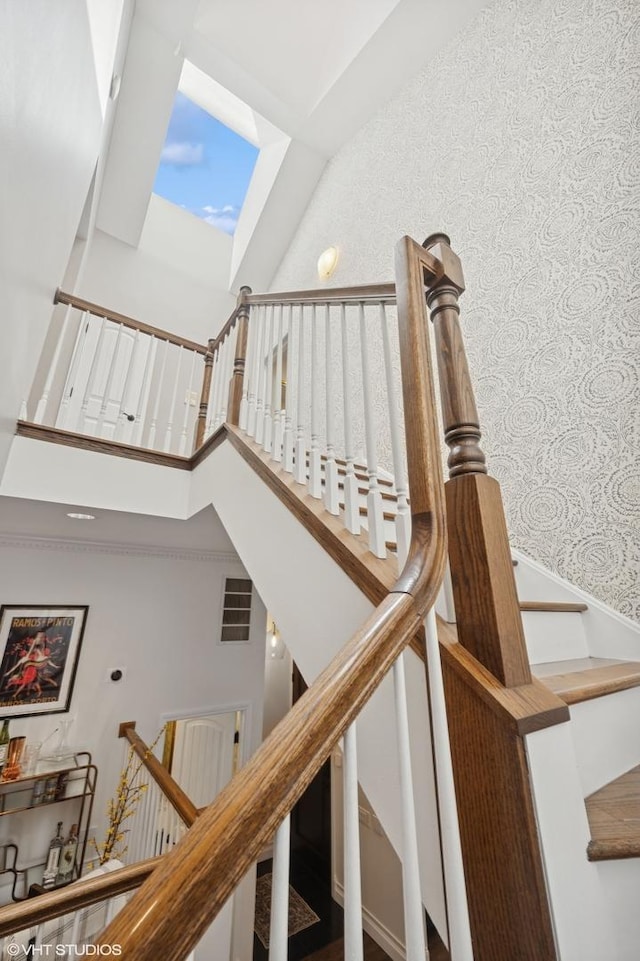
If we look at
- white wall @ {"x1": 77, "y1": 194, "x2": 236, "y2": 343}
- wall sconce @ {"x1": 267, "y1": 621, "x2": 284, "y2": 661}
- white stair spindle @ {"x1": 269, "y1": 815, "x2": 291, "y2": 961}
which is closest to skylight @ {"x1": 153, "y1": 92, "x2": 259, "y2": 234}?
white wall @ {"x1": 77, "y1": 194, "x2": 236, "y2": 343}

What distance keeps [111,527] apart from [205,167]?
5.35 meters

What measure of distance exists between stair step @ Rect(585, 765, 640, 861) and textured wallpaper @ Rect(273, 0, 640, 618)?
0.73m

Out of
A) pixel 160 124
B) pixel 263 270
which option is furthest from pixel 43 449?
pixel 263 270

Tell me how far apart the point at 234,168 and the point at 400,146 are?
3613 millimetres

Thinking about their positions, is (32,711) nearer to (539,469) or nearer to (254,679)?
(254,679)

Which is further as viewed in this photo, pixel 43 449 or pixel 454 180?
pixel 454 180

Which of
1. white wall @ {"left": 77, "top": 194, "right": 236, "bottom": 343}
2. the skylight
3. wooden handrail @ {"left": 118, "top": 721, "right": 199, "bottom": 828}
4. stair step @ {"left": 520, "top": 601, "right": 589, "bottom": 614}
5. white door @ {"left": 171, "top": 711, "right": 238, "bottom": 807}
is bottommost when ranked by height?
white door @ {"left": 171, "top": 711, "right": 238, "bottom": 807}

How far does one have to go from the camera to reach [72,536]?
3125 millimetres

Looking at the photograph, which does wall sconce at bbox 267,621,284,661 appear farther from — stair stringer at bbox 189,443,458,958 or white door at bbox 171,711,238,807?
stair stringer at bbox 189,443,458,958

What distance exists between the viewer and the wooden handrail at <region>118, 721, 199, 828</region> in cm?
197

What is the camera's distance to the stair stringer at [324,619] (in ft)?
2.34

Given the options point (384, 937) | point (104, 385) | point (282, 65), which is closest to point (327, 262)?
point (282, 65)

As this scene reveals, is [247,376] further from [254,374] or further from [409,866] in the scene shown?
[409,866]

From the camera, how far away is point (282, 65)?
138 inches
